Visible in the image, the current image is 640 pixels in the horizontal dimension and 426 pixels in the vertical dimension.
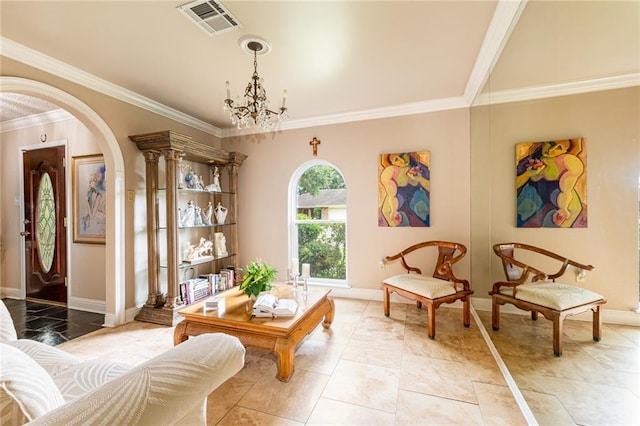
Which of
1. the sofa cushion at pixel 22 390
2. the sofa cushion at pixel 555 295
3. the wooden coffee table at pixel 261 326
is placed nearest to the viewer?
the sofa cushion at pixel 22 390

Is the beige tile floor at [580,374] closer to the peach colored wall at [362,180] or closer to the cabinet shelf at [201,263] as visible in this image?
the peach colored wall at [362,180]

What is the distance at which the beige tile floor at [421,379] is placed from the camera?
1.32 metres

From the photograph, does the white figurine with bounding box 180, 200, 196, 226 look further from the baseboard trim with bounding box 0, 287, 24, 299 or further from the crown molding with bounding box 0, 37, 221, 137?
the baseboard trim with bounding box 0, 287, 24, 299

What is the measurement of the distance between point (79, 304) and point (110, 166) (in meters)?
1.96

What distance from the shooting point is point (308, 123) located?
3932mm

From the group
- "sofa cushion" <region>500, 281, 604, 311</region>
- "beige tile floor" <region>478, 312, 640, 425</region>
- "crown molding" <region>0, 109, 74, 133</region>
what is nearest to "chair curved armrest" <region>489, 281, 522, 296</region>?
"sofa cushion" <region>500, 281, 604, 311</region>

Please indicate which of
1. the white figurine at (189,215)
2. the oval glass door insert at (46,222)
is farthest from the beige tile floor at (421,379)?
the oval glass door insert at (46,222)

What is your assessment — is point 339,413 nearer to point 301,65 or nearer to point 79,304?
point 301,65

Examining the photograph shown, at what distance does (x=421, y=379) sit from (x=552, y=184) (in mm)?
1544

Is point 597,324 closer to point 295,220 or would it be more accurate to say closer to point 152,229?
point 295,220

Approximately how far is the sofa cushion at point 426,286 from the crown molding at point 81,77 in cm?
348

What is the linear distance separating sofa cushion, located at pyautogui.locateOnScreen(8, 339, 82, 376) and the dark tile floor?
1.51 m

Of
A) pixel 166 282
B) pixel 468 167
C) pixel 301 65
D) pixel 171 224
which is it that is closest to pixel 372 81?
pixel 301 65

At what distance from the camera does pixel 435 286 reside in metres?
2.63
